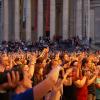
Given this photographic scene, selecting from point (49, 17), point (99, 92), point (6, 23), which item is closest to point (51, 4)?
point (49, 17)

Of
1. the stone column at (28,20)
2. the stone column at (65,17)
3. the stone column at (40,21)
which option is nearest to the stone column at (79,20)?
the stone column at (65,17)

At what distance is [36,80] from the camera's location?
40.5ft

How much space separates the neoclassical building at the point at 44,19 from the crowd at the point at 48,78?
47.7 metres

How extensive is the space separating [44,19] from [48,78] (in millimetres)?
61741

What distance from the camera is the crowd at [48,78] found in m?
6.02

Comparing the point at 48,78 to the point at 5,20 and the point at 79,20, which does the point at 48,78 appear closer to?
the point at 79,20

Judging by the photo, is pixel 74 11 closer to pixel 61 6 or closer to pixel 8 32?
pixel 61 6

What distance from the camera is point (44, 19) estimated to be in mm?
67562

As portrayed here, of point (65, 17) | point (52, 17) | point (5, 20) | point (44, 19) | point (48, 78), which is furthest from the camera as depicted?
point (44, 19)

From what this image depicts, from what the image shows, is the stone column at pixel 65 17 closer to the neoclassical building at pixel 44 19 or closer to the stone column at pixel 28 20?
the neoclassical building at pixel 44 19

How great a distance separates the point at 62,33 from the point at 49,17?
11.3 ft

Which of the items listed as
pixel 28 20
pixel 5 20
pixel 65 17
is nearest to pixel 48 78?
pixel 28 20

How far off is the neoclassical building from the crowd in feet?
157

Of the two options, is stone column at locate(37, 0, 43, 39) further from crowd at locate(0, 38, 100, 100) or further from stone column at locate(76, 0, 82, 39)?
crowd at locate(0, 38, 100, 100)
